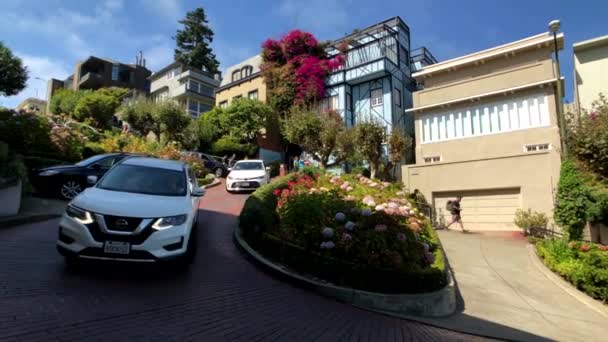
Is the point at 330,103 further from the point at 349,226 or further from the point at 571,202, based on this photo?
the point at 349,226

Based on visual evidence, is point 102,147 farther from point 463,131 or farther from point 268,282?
point 463,131

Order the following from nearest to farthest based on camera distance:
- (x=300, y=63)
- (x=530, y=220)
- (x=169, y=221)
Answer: (x=169, y=221) → (x=530, y=220) → (x=300, y=63)

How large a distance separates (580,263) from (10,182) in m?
14.8

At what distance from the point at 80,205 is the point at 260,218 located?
389cm

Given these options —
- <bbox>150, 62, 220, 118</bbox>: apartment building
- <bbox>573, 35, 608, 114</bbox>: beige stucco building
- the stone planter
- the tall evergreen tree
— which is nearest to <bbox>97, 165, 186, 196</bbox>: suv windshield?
the stone planter

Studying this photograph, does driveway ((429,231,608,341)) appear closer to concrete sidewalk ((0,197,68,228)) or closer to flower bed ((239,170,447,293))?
flower bed ((239,170,447,293))

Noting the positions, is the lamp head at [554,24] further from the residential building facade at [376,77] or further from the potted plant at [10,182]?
the potted plant at [10,182]

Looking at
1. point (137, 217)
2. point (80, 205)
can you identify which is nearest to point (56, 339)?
point (137, 217)

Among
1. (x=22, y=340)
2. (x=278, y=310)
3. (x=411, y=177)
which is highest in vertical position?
(x=411, y=177)

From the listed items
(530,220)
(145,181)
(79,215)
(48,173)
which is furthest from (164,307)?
(530,220)

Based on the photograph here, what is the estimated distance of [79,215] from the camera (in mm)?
4547

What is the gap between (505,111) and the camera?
1741cm

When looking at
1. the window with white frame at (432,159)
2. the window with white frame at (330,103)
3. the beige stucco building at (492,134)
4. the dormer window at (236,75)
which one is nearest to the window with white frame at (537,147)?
the beige stucco building at (492,134)

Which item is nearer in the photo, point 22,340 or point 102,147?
point 22,340
